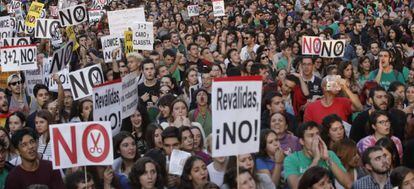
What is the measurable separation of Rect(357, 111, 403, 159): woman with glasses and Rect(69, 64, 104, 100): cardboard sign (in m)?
3.71

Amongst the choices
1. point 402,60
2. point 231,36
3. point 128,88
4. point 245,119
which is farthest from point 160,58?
point 245,119

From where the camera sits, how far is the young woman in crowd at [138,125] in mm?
10672

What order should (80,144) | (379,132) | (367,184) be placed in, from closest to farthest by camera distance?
(367,184)
(80,144)
(379,132)

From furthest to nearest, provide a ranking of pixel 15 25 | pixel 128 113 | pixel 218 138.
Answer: pixel 15 25 < pixel 128 113 < pixel 218 138

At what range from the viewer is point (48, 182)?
8797 mm

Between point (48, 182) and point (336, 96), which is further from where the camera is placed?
point (336, 96)

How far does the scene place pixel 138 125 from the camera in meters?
11.0

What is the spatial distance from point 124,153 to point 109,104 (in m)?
1.30

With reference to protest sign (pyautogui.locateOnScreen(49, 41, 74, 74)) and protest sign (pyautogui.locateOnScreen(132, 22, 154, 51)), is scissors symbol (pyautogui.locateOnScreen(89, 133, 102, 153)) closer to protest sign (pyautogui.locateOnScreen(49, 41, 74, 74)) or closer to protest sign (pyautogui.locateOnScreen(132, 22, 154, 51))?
protest sign (pyautogui.locateOnScreen(49, 41, 74, 74))

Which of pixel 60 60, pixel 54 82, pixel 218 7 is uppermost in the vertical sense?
pixel 218 7

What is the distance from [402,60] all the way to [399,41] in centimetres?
256

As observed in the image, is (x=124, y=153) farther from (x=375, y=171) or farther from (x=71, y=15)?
(x=71, y=15)

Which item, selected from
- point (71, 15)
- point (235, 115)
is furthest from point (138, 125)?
point (71, 15)

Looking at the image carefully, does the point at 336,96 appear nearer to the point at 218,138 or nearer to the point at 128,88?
the point at 128,88
